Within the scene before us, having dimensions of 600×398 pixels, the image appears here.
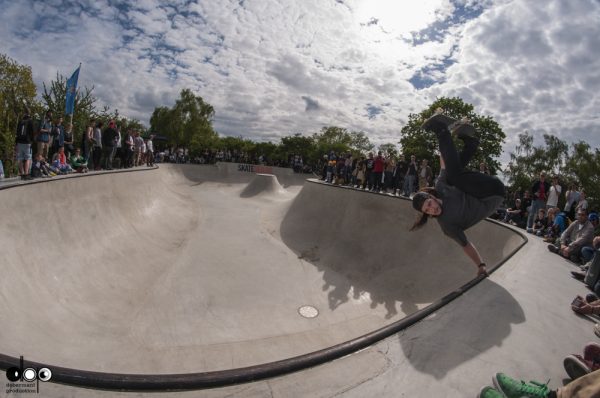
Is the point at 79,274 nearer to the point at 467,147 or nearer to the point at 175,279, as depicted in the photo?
the point at 175,279

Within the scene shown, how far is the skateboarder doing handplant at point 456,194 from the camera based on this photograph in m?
Answer: 3.80

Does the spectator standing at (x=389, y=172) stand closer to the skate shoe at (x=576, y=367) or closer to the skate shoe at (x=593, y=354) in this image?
the skate shoe at (x=593, y=354)

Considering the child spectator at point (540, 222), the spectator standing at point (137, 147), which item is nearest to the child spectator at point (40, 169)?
the spectator standing at point (137, 147)

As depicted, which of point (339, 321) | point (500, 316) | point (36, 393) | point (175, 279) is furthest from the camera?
point (175, 279)

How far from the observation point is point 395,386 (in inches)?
74.2

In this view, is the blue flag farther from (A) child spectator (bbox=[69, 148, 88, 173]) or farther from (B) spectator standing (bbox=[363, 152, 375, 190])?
(B) spectator standing (bbox=[363, 152, 375, 190])

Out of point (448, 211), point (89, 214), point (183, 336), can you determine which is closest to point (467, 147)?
point (448, 211)

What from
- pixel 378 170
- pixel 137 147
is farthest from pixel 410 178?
pixel 137 147

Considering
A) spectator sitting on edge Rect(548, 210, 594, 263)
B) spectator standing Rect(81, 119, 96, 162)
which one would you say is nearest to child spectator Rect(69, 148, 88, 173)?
spectator standing Rect(81, 119, 96, 162)

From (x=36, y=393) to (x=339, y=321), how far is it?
5650 mm

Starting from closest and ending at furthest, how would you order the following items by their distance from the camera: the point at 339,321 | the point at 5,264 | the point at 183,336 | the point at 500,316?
the point at 500,316 → the point at 5,264 → the point at 183,336 → the point at 339,321

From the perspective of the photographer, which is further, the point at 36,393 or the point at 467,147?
the point at 467,147

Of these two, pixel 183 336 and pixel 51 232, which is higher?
pixel 51 232

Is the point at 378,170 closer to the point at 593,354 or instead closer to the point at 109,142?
the point at 109,142
